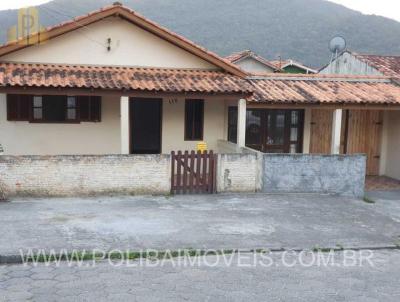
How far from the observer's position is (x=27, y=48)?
13023 mm

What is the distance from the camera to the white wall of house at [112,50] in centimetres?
1320

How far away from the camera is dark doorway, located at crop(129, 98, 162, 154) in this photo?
583 inches

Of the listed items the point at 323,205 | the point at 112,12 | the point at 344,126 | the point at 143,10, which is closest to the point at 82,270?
the point at 323,205

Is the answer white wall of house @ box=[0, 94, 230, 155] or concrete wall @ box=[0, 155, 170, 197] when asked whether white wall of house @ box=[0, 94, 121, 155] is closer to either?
white wall of house @ box=[0, 94, 230, 155]

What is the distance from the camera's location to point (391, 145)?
52.2 feet

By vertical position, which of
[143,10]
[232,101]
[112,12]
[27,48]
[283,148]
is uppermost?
[143,10]

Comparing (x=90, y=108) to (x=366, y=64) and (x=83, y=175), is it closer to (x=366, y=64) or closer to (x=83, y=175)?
(x=83, y=175)

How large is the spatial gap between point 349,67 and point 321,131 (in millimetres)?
5991

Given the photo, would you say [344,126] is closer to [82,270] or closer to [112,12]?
[112,12]

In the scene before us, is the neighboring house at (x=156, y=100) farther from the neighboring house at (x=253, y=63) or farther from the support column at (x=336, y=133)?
the neighboring house at (x=253, y=63)

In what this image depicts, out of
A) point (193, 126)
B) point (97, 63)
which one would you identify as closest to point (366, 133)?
point (193, 126)

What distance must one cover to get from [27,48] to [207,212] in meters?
6.88

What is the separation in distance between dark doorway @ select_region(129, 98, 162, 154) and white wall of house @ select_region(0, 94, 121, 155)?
1.02 metres

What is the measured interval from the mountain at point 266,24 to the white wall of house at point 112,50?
41850 millimetres
